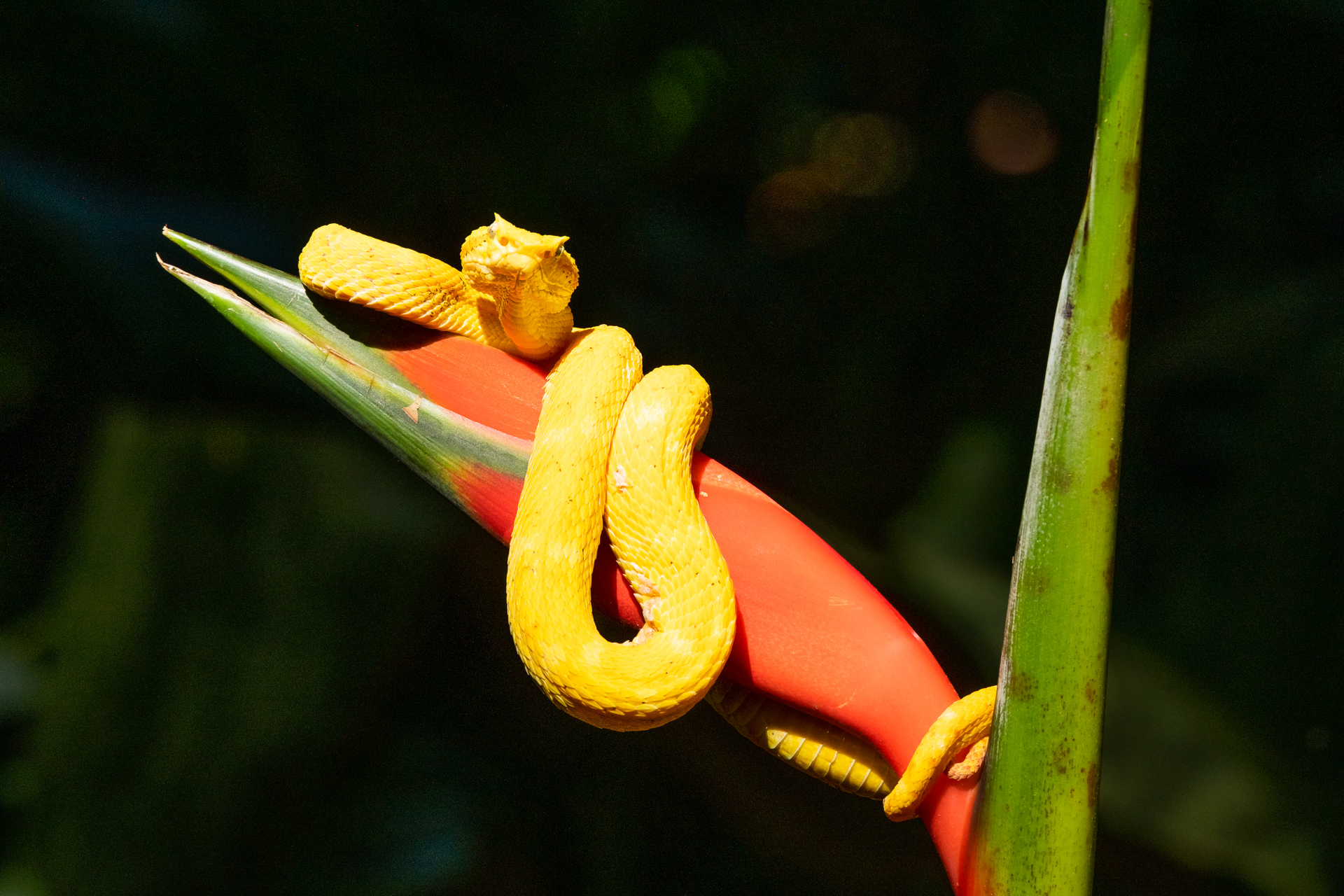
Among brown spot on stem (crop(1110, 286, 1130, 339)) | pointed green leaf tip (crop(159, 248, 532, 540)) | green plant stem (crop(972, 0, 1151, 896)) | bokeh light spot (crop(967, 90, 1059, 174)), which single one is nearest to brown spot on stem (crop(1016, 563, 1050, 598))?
green plant stem (crop(972, 0, 1151, 896))

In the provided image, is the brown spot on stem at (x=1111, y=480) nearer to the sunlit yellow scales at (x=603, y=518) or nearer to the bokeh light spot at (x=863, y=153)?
the sunlit yellow scales at (x=603, y=518)

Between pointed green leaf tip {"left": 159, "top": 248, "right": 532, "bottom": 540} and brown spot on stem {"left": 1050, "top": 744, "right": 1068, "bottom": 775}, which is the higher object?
brown spot on stem {"left": 1050, "top": 744, "right": 1068, "bottom": 775}

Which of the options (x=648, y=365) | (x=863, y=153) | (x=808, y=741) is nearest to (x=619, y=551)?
(x=808, y=741)

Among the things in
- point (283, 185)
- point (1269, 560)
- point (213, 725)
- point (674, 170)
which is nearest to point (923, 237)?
point (674, 170)

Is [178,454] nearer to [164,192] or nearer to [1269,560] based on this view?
[164,192]

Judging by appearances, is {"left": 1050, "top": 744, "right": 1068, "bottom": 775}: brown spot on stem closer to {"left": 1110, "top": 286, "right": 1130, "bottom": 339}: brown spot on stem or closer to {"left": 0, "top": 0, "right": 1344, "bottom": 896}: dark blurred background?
{"left": 1110, "top": 286, "right": 1130, "bottom": 339}: brown spot on stem

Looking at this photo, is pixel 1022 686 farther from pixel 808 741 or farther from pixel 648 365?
pixel 648 365
